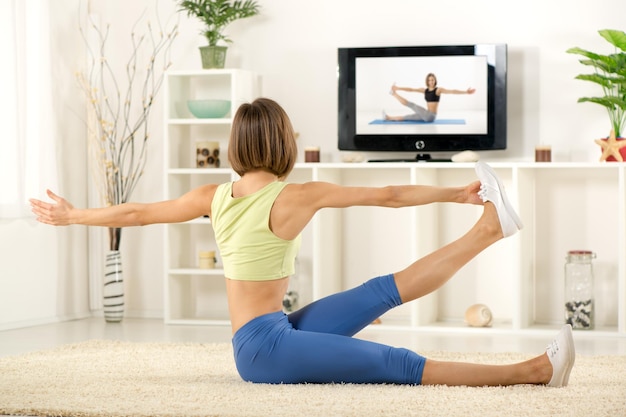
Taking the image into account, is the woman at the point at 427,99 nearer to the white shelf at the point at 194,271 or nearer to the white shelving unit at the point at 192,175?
the white shelving unit at the point at 192,175

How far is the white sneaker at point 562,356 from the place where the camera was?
9.95ft

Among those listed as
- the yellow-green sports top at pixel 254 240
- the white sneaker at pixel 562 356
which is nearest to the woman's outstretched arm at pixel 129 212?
the yellow-green sports top at pixel 254 240

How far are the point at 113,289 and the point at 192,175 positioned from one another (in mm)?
816

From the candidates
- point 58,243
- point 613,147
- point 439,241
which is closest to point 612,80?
point 613,147

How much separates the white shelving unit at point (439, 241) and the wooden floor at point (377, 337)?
101mm

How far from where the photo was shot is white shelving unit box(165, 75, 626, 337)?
214 inches

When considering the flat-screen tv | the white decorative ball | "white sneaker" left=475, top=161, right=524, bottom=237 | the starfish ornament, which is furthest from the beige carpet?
the flat-screen tv

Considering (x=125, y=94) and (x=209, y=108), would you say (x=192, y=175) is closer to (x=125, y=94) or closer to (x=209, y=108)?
(x=209, y=108)

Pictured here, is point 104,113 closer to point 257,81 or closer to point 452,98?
point 257,81

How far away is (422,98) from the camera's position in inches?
221

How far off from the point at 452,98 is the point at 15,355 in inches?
105

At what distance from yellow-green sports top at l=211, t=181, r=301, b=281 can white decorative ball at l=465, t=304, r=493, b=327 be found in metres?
2.40

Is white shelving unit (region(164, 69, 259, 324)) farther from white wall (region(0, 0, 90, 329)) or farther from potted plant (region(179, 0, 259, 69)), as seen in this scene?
white wall (region(0, 0, 90, 329))

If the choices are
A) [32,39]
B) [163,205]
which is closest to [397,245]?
[32,39]
